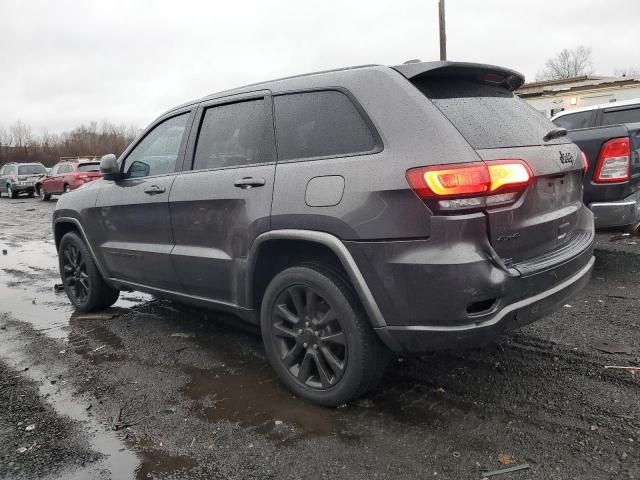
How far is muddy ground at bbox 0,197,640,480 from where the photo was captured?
7.91 feet

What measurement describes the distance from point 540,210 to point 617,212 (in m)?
2.47

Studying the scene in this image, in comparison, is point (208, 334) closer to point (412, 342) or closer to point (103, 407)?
point (103, 407)

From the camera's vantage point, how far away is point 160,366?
3.68 metres

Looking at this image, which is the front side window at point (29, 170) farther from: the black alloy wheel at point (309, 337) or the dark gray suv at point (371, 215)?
the black alloy wheel at point (309, 337)

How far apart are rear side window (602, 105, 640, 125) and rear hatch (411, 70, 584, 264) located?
5279 mm

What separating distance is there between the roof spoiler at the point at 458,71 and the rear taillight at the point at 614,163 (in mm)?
2124

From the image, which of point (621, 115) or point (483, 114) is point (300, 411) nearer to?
point (483, 114)

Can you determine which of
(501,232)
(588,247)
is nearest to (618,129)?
(588,247)

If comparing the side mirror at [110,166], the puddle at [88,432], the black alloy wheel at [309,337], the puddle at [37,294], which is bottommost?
the puddle at [88,432]

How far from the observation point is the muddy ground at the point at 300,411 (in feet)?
7.91

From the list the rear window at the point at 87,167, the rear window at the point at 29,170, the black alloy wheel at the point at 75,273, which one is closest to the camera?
the black alloy wheel at the point at 75,273

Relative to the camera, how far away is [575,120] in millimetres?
8016

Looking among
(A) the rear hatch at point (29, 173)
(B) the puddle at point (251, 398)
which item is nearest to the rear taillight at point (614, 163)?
(B) the puddle at point (251, 398)

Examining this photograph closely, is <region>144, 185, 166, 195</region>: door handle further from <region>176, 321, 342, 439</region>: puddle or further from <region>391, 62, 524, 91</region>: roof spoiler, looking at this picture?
<region>391, 62, 524, 91</region>: roof spoiler
